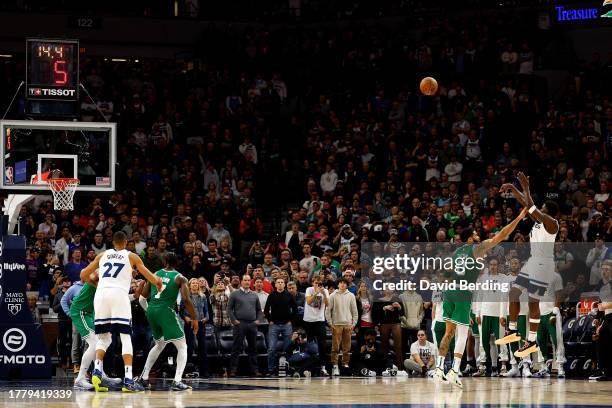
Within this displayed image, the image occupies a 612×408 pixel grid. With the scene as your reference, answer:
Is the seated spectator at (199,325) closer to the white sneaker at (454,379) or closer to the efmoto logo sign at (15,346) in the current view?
the efmoto logo sign at (15,346)

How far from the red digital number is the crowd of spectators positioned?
3.93m

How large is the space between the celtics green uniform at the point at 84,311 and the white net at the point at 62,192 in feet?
7.39

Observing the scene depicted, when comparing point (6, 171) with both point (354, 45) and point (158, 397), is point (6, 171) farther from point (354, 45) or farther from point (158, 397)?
point (354, 45)

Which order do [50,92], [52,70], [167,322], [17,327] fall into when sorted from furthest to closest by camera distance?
[52,70], [50,92], [17,327], [167,322]

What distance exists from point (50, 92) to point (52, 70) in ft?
1.39

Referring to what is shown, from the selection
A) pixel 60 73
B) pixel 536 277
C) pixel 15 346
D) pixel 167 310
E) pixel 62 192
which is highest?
pixel 60 73

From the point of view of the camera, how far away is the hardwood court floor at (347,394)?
15.9 meters

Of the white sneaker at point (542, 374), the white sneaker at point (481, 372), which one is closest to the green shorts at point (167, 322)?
the white sneaker at point (481, 372)

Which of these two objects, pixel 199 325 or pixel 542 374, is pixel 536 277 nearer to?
pixel 542 374

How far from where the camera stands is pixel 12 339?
67.6 ft

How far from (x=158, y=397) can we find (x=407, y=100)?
58.5ft

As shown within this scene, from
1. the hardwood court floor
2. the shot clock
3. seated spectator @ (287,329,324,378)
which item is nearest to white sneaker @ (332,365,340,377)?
seated spectator @ (287,329,324,378)

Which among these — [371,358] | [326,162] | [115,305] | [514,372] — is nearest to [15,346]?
[115,305]

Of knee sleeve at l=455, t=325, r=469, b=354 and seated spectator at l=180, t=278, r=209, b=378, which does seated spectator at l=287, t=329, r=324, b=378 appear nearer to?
seated spectator at l=180, t=278, r=209, b=378
